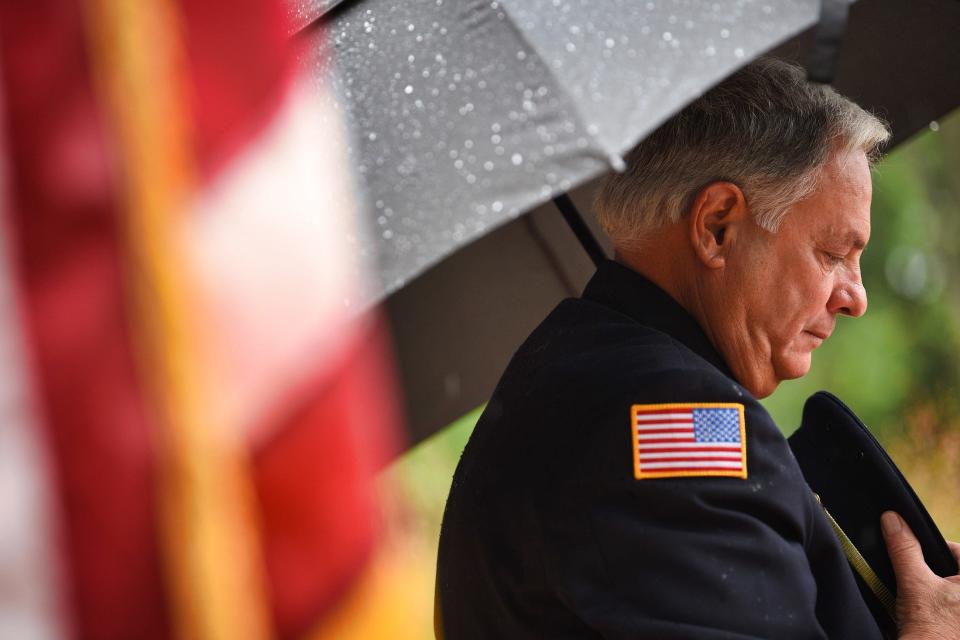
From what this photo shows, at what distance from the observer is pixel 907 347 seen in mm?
7793

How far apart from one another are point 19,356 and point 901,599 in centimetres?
149

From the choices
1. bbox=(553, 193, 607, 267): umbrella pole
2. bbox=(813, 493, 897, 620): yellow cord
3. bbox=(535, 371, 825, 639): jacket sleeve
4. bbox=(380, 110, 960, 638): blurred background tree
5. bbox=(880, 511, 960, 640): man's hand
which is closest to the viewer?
bbox=(535, 371, 825, 639): jacket sleeve

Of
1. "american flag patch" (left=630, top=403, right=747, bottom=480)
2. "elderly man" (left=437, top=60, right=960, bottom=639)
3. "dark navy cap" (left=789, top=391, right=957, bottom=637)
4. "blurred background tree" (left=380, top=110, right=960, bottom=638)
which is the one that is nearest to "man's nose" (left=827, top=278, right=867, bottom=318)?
"elderly man" (left=437, top=60, right=960, bottom=639)

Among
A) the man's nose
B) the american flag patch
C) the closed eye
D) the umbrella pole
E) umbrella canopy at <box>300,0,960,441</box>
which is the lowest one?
the umbrella pole

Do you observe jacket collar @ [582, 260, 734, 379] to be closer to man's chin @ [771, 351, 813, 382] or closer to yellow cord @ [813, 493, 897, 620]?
man's chin @ [771, 351, 813, 382]

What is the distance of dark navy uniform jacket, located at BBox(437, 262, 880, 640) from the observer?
1.63m

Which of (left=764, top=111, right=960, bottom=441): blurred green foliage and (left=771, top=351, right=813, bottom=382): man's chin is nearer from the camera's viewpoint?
(left=771, top=351, right=813, bottom=382): man's chin

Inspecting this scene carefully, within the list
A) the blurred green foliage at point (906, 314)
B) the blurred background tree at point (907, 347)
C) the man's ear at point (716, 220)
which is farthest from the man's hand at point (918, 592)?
the blurred green foliage at point (906, 314)

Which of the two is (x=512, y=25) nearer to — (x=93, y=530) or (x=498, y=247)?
(x=93, y=530)

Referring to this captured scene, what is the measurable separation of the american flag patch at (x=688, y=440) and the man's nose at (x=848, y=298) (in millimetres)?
462

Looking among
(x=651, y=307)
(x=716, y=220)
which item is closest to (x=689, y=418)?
(x=651, y=307)

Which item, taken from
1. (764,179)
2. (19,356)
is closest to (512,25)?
(764,179)

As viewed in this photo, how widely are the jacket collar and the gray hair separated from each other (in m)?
0.08

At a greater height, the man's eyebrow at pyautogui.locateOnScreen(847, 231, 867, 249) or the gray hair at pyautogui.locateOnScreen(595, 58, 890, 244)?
the gray hair at pyautogui.locateOnScreen(595, 58, 890, 244)
